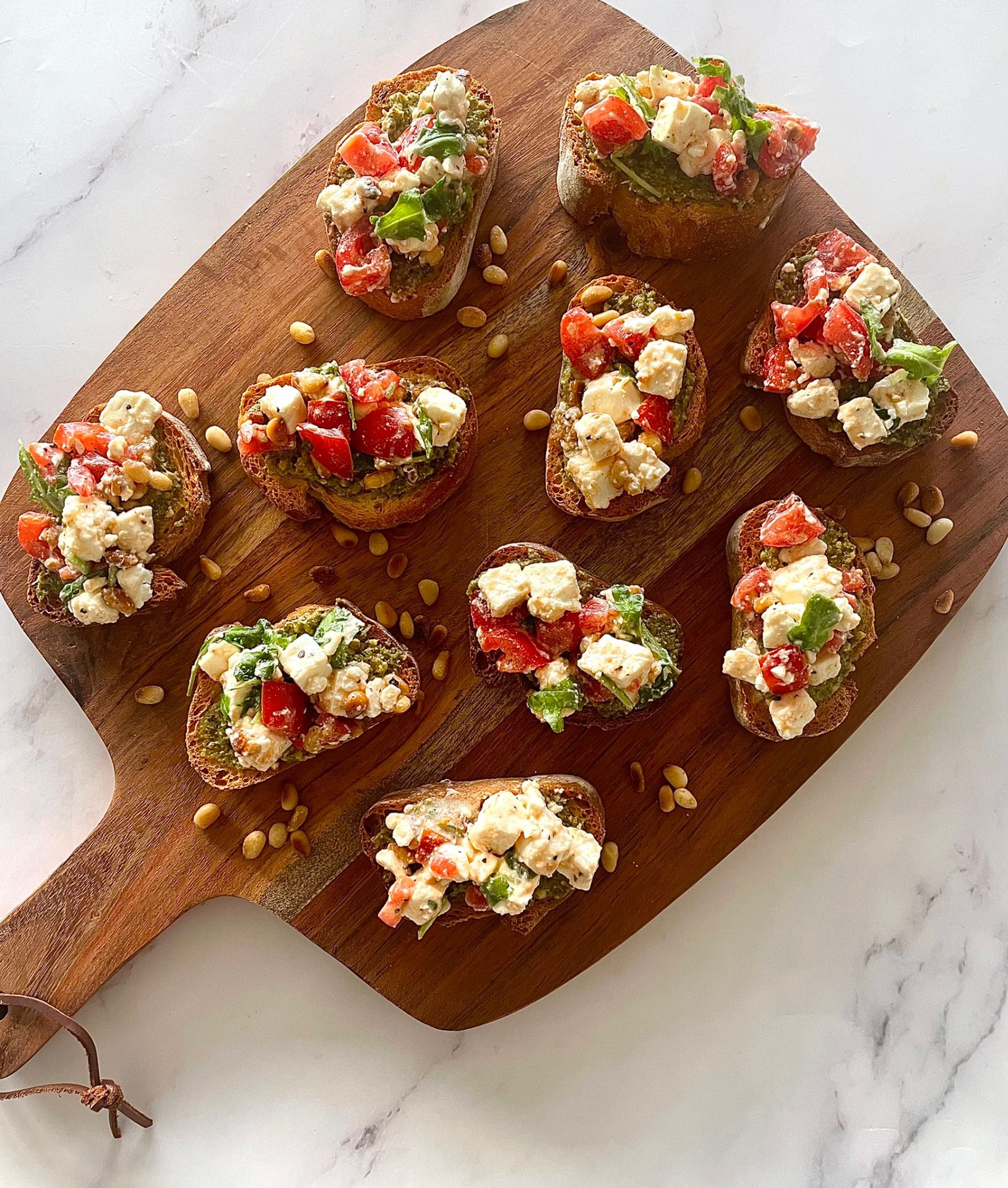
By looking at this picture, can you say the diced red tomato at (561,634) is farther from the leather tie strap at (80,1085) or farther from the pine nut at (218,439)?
the leather tie strap at (80,1085)

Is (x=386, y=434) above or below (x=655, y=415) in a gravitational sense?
below

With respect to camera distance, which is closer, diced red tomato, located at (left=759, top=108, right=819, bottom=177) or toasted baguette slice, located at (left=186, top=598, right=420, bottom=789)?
diced red tomato, located at (left=759, top=108, right=819, bottom=177)

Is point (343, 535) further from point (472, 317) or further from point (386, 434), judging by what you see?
point (472, 317)

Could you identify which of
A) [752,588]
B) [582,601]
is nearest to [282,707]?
[582,601]

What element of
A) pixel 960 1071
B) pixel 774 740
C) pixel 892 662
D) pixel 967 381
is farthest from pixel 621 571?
pixel 960 1071

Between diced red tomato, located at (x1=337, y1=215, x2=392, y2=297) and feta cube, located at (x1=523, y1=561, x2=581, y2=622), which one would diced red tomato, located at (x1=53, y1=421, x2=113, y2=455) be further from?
feta cube, located at (x1=523, y1=561, x2=581, y2=622)

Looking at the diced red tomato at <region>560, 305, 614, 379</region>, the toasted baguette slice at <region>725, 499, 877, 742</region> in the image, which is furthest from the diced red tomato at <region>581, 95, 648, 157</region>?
the toasted baguette slice at <region>725, 499, 877, 742</region>

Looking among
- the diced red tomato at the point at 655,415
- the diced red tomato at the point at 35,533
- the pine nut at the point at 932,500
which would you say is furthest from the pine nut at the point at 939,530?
the diced red tomato at the point at 35,533
